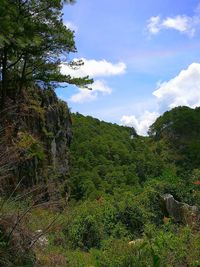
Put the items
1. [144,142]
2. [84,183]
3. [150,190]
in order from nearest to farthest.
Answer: [150,190] → [84,183] → [144,142]

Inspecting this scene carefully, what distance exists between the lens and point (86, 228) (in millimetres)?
14547

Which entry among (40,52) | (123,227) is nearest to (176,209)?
(123,227)

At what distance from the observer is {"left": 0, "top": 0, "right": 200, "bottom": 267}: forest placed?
24.5ft

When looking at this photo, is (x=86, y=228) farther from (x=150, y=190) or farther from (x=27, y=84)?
(x=27, y=84)

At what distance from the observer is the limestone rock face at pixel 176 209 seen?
15.4m

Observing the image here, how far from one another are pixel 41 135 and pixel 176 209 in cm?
973

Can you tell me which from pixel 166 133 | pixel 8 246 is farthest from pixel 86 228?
pixel 166 133

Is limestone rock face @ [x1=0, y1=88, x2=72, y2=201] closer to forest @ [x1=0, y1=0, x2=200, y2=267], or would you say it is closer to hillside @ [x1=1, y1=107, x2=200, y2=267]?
forest @ [x1=0, y1=0, x2=200, y2=267]

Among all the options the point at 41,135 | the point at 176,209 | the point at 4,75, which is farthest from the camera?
the point at 41,135

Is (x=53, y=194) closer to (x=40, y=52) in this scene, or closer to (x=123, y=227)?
(x=123, y=227)

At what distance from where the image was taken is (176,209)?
53.3ft

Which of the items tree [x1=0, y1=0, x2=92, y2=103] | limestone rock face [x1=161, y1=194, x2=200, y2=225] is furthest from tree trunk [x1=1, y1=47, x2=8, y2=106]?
limestone rock face [x1=161, y1=194, x2=200, y2=225]

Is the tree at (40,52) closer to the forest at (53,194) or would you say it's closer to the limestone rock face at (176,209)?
the forest at (53,194)

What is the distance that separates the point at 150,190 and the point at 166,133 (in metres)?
64.4
